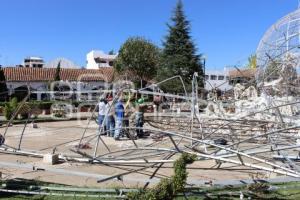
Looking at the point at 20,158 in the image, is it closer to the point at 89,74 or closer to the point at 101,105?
the point at 101,105

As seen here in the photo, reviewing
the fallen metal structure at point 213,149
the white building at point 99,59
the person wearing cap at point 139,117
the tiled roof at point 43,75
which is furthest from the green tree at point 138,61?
the fallen metal structure at point 213,149

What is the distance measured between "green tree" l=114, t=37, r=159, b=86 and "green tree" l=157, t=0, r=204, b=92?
313 centimetres

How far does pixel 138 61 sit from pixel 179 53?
5.55m

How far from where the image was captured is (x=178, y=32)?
146ft

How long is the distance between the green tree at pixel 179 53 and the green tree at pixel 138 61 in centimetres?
313

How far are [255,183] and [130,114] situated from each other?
1020 cm

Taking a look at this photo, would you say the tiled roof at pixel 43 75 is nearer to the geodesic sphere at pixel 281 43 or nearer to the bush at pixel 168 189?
the geodesic sphere at pixel 281 43

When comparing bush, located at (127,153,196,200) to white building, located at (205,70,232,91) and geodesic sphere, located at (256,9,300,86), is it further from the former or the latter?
white building, located at (205,70,232,91)

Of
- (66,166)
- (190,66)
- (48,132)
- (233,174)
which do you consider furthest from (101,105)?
(190,66)

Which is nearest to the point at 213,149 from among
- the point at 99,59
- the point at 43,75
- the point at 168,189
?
the point at 168,189

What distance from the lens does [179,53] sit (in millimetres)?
43125

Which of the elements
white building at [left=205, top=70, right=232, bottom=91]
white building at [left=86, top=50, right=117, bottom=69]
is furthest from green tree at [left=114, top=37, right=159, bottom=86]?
white building at [left=86, top=50, right=117, bottom=69]

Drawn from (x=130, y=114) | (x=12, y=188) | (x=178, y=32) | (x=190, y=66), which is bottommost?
(x=12, y=188)

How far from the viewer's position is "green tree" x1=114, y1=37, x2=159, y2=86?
154ft
